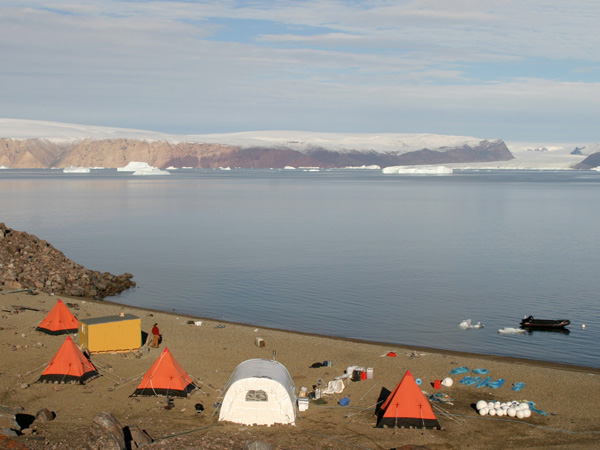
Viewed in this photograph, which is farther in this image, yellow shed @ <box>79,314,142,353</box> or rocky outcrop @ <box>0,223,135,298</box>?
rocky outcrop @ <box>0,223,135,298</box>

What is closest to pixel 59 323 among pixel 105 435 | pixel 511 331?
pixel 105 435

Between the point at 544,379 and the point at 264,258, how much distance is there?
1716 centimetres

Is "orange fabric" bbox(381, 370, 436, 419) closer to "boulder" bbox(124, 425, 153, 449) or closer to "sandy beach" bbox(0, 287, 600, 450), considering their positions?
"sandy beach" bbox(0, 287, 600, 450)

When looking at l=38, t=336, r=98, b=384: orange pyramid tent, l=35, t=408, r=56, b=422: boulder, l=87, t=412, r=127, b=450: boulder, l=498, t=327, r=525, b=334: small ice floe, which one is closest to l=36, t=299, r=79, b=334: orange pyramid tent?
l=38, t=336, r=98, b=384: orange pyramid tent

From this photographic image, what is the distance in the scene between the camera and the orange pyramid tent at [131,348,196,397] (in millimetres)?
11336

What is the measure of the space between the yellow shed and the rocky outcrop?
7923mm

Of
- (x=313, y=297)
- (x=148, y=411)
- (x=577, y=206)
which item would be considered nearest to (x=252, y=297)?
(x=313, y=297)

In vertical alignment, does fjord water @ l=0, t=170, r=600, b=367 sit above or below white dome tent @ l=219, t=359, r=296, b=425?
Result: below

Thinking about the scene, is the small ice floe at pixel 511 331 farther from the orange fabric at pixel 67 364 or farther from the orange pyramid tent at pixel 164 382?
the orange fabric at pixel 67 364

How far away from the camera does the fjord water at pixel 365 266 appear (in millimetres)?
17594

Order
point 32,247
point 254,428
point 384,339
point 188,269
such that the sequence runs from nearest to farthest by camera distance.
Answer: point 254,428 → point 384,339 → point 32,247 → point 188,269

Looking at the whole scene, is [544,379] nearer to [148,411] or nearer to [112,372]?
[148,411]

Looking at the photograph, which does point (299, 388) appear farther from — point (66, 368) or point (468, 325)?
point (468, 325)

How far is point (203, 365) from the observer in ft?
43.2
